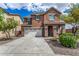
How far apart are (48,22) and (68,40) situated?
49 centimetres

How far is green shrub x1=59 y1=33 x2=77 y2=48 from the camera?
5.87 meters

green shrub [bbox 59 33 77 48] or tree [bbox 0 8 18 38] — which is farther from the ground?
tree [bbox 0 8 18 38]

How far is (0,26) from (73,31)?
134 centimetres

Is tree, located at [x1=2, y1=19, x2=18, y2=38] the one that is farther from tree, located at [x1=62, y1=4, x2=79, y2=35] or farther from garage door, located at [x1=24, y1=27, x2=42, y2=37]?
tree, located at [x1=62, y1=4, x2=79, y2=35]

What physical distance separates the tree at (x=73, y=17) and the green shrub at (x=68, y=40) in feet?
0.31

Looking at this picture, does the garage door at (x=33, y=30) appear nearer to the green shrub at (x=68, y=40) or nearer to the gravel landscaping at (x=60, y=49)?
the gravel landscaping at (x=60, y=49)

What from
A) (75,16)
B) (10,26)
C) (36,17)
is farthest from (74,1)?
(10,26)

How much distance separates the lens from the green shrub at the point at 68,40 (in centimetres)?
587

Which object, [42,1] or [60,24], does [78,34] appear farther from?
[42,1]

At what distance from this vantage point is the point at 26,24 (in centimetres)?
593

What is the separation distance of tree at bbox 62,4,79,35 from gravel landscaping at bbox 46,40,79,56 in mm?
330

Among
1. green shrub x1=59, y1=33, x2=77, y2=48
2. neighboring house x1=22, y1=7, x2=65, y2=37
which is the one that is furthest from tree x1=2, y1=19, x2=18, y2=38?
green shrub x1=59, y1=33, x2=77, y2=48

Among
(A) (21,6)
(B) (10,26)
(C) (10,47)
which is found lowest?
(C) (10,47)

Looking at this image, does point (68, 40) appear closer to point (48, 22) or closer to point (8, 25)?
point (48, 22)
